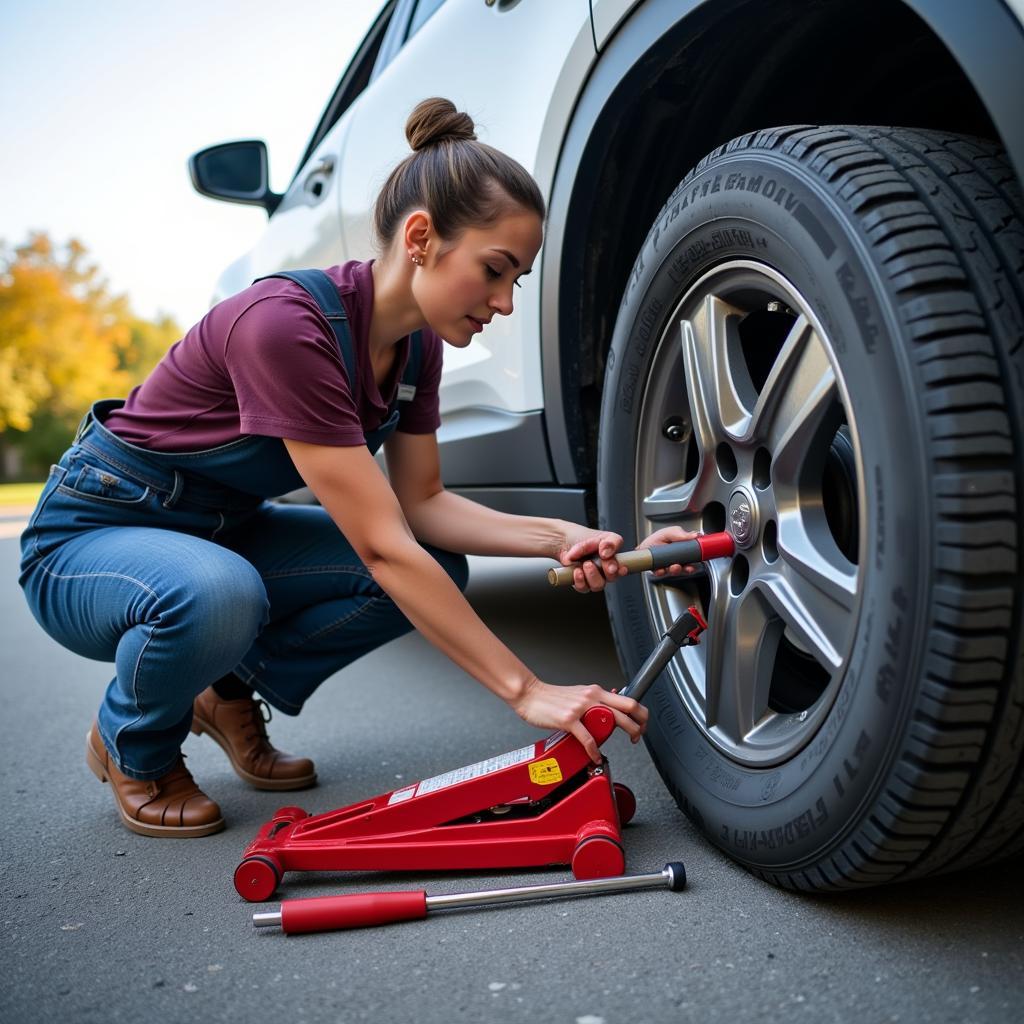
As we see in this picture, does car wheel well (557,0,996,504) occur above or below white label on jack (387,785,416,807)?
above

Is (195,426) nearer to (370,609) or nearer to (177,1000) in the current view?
(370,609)

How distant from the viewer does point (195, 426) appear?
5.96 feet

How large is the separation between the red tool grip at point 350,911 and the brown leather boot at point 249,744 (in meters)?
0.67

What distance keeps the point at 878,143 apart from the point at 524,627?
7.90 ft

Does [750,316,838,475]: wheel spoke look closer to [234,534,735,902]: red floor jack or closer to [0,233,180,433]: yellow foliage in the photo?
[234,534,735,902]: red floor jack

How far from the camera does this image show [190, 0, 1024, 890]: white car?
1043mm

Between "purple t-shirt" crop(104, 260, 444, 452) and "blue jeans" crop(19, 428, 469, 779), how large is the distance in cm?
10

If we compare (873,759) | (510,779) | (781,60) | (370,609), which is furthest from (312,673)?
(781,60)

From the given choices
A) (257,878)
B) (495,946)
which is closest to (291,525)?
(257,878)

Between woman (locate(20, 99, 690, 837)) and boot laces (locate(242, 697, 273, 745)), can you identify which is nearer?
woman (locate(20, 99, 690, 837))

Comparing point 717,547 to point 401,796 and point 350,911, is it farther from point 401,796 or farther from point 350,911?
point 350,911

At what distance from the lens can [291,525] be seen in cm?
212

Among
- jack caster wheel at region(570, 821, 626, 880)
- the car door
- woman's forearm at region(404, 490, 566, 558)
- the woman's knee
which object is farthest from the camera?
the car door

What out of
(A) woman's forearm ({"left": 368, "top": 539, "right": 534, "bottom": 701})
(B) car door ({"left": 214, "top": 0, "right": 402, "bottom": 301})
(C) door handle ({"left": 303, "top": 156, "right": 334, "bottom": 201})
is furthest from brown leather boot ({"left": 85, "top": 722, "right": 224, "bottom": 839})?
(C) door handle ({"left": 303, "top": 156, "right": 334, "bottom": 201})
